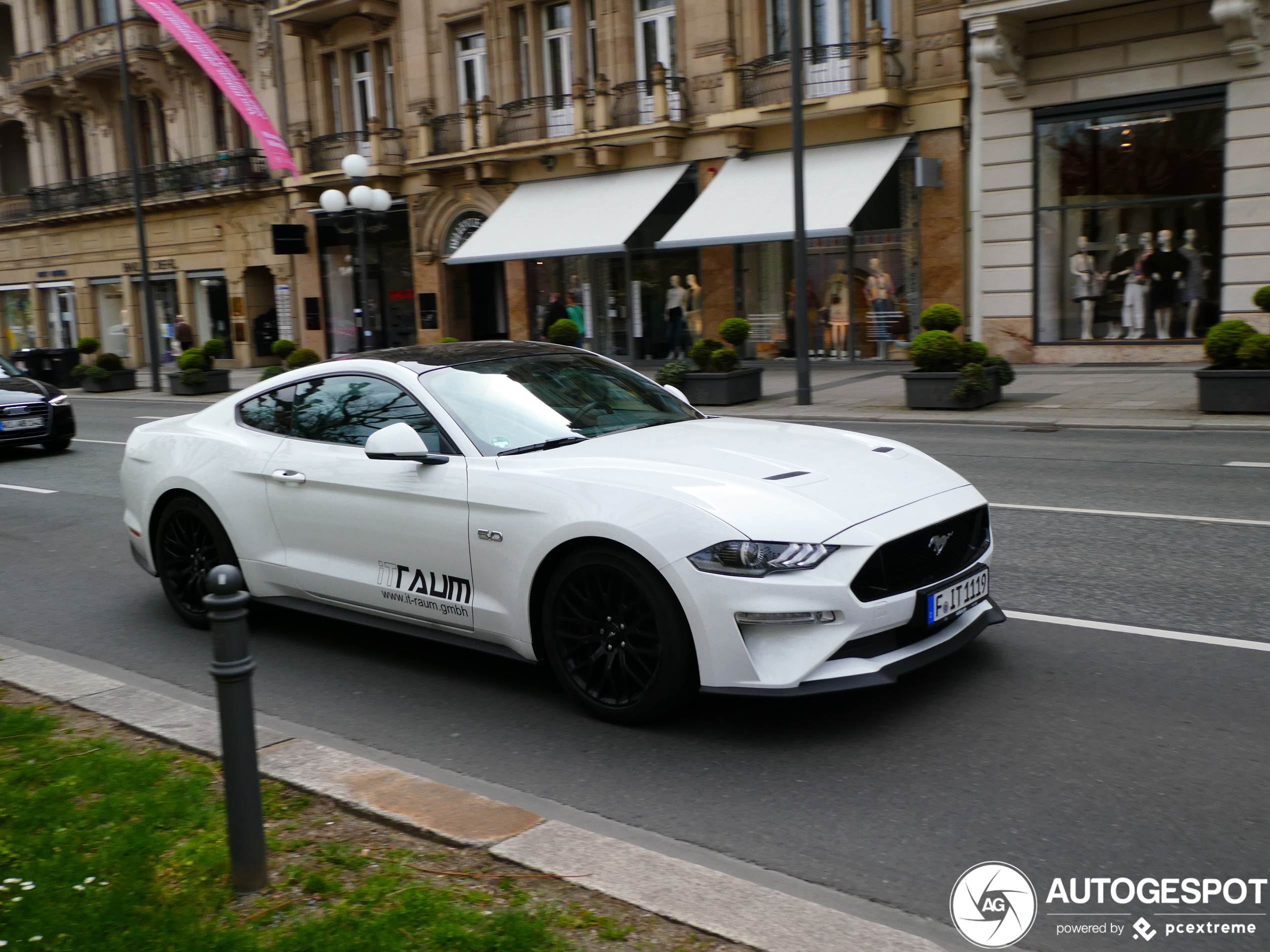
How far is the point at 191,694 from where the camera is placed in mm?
5562

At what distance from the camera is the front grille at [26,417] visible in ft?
50.5

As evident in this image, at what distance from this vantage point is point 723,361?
719 inches

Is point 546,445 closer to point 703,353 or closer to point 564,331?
point 703,353

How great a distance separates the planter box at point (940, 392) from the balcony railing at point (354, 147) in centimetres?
1903

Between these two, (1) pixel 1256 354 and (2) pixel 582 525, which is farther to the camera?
(1) pixel 1256 354

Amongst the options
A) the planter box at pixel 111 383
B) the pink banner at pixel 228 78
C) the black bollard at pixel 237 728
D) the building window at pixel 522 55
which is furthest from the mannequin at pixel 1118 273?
the planter box at pixel 111 383

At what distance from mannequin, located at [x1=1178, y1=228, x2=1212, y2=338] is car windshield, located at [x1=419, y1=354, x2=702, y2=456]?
54.4 feet

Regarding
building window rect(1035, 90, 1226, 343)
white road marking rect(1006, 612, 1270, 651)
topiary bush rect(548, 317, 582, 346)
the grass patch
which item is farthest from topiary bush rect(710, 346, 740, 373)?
the grass patch

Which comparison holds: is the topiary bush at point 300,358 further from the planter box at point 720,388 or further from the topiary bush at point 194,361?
the planter box at point 720,388

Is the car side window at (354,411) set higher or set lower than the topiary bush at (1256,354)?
higher

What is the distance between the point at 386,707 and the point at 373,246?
2944 cm

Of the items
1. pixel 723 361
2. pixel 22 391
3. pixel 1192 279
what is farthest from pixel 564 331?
pixel 1192 279

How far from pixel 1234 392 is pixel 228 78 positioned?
2448cm

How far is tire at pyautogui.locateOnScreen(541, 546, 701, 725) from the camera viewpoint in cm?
446
